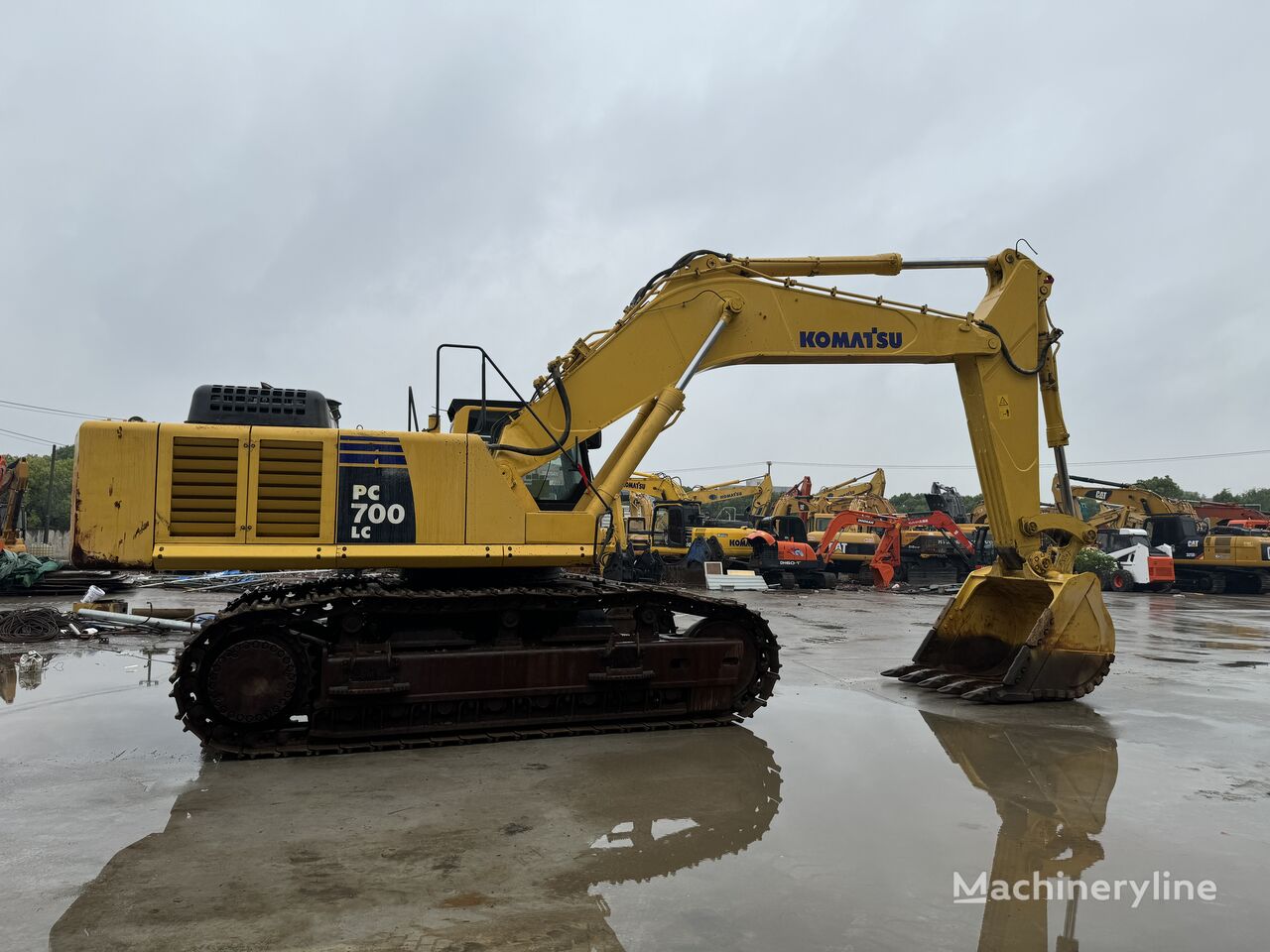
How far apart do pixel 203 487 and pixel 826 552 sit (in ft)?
84.5

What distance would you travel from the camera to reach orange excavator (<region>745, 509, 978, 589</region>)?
91.9 ft

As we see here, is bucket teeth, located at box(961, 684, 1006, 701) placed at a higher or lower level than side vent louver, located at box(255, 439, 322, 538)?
lower

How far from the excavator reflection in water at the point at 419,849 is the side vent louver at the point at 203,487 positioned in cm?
181

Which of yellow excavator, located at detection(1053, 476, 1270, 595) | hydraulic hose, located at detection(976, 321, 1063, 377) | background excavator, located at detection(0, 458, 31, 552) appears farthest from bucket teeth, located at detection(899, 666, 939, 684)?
background excavator, located at detection(0, 458, 31, 552)

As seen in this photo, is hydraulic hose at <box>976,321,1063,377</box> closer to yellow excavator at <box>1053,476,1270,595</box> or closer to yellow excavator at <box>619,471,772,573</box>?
yellow excavator at <box>619,471,772,573</box>

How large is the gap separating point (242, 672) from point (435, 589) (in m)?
1.61

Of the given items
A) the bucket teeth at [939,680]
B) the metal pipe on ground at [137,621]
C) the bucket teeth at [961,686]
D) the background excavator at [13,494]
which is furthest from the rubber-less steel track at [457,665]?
the background excavator at [13,494]

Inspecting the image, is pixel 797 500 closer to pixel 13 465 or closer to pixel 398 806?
pixel 13 465

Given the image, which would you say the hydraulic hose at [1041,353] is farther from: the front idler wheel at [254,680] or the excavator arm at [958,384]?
the front idler wheel at [254,680]

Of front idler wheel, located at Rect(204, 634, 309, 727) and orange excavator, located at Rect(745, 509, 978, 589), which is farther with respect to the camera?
orange excavator, located at Rect(745, 509, 978, 589)

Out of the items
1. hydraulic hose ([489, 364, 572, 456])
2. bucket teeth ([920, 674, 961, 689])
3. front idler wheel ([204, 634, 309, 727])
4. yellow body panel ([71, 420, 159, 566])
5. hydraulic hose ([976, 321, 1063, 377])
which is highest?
hydraulic hose ([976, 321, 1063, 377])

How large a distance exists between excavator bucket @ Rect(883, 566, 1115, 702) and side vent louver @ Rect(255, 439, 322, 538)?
648 cm

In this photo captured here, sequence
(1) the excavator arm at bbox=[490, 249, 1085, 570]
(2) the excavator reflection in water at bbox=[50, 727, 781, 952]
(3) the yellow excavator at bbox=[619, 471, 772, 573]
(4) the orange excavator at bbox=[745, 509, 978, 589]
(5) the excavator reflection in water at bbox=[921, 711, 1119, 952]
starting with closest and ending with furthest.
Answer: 1. (2) the excavator reflection in water at bbox=[50, 727, 781, 952]
2. (5) the excavator reflection in water at bbox=[921, 711, 1119, 952]
3. (1) the excavator arm at bbox=[490, 249, 1085, 570]
4. (3) the yellow excavator at bbox=[619, 471, 772, 573]
5. (4) the orange excavator at bbox=[745, 509, 978, 589]

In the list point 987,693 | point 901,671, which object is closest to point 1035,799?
point 987,693
